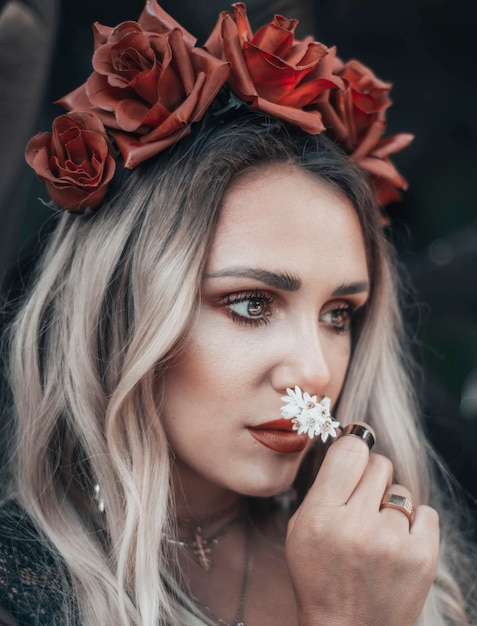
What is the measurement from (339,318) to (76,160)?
897 mm

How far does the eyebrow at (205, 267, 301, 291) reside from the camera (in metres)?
1.75

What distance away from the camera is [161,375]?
1.80 meters

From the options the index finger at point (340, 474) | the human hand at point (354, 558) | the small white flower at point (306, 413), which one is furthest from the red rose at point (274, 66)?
the human hand at point (354, 558)

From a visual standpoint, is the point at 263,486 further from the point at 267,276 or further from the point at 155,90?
the point at 155,90

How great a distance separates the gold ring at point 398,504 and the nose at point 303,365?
12.4 inches

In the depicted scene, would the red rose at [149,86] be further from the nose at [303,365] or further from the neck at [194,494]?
the neck at [194,494]

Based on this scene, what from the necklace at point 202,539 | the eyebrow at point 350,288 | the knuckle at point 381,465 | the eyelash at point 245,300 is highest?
the eyebrow at point 350,288

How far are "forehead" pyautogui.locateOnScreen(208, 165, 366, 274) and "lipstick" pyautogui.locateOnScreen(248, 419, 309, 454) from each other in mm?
403

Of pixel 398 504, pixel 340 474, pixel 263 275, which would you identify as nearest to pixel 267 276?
pixel 263 275

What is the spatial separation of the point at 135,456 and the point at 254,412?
322 millimetres

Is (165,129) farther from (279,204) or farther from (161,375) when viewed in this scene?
(161,375)

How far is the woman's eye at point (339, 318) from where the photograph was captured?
2.08 metres

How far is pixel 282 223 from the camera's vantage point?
1808mm

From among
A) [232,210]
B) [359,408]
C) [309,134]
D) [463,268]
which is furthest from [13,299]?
[463,268]
